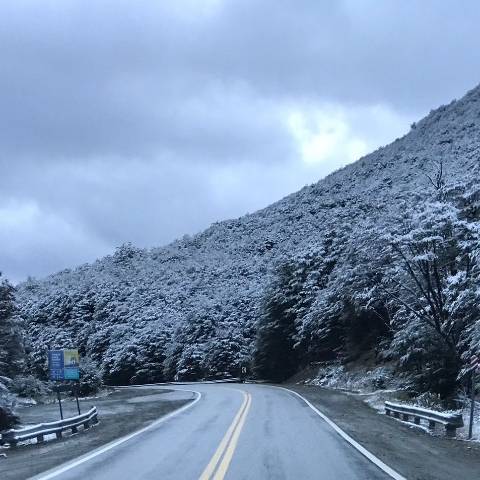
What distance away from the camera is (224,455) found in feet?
38.0

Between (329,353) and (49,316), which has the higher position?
(49,316)

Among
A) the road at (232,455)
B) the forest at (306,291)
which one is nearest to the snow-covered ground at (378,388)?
the forest at (306,291)

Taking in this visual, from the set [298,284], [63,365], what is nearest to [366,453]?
[63,365]

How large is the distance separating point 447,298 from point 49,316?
86842 mm

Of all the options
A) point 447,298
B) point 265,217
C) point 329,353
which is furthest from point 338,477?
point 265,217

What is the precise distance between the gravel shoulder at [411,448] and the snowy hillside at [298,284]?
3622 millimetres

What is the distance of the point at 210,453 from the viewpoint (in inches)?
470

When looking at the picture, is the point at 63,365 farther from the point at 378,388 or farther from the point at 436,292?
the point at 378,388

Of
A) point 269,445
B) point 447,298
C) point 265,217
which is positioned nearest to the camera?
point 269,445

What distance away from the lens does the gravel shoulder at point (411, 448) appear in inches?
392

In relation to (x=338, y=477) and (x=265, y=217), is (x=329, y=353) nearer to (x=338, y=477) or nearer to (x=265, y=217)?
(x=338, y=477)

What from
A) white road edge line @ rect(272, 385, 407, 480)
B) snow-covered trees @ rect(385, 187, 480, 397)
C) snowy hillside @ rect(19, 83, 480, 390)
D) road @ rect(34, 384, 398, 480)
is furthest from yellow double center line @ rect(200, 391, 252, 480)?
snow-covered trees @ rect(385, 187, 480, 397)

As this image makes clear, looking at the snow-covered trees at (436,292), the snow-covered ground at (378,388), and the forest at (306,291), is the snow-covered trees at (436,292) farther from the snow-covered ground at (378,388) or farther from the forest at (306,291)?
the snow-covered ground at (378,388)

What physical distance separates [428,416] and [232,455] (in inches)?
282
